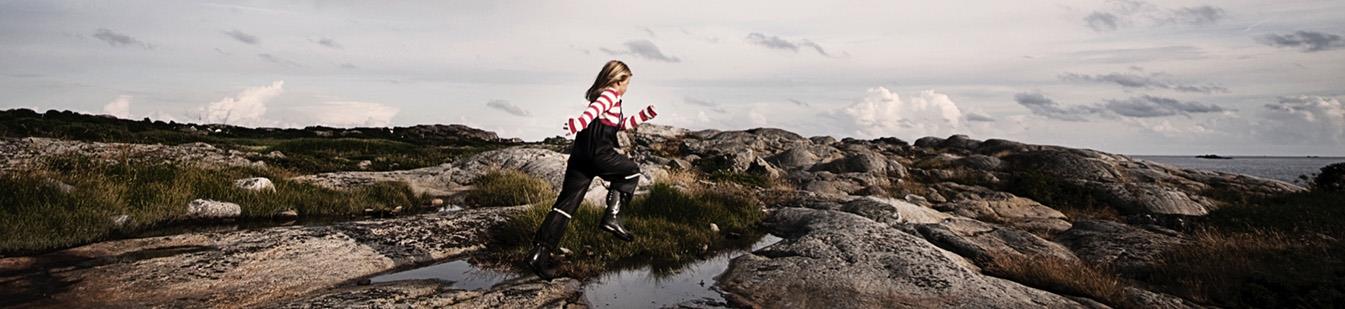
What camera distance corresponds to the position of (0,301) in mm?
5211

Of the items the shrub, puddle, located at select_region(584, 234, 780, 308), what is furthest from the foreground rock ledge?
the shrub

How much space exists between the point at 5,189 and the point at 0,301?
568 centimetres

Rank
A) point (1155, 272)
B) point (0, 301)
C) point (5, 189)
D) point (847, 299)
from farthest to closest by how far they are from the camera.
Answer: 1. point (5, 189)
2. point (1155, 272)
3. point (847, 299)
4. point (0, 301)

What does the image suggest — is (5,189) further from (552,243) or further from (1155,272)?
(1155,272)

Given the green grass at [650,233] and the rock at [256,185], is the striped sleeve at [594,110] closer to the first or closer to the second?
the green grass at [650,233]

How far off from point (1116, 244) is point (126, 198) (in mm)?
15425

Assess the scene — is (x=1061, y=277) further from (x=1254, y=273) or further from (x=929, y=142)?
(x=929, y=142)

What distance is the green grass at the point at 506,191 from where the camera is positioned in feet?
49.3

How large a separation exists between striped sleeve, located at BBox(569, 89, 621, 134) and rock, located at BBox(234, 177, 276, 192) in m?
9.43

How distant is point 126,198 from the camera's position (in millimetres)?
10203

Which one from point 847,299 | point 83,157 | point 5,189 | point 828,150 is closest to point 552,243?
point 847,299

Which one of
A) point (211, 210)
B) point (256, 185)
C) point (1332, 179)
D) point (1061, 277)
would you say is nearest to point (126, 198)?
point (211, 210)

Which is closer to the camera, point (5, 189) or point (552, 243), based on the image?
point (552, 243)

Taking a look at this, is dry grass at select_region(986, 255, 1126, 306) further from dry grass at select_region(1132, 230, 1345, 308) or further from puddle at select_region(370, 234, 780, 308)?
puddle at select_region(370, 234, 780, 308)
